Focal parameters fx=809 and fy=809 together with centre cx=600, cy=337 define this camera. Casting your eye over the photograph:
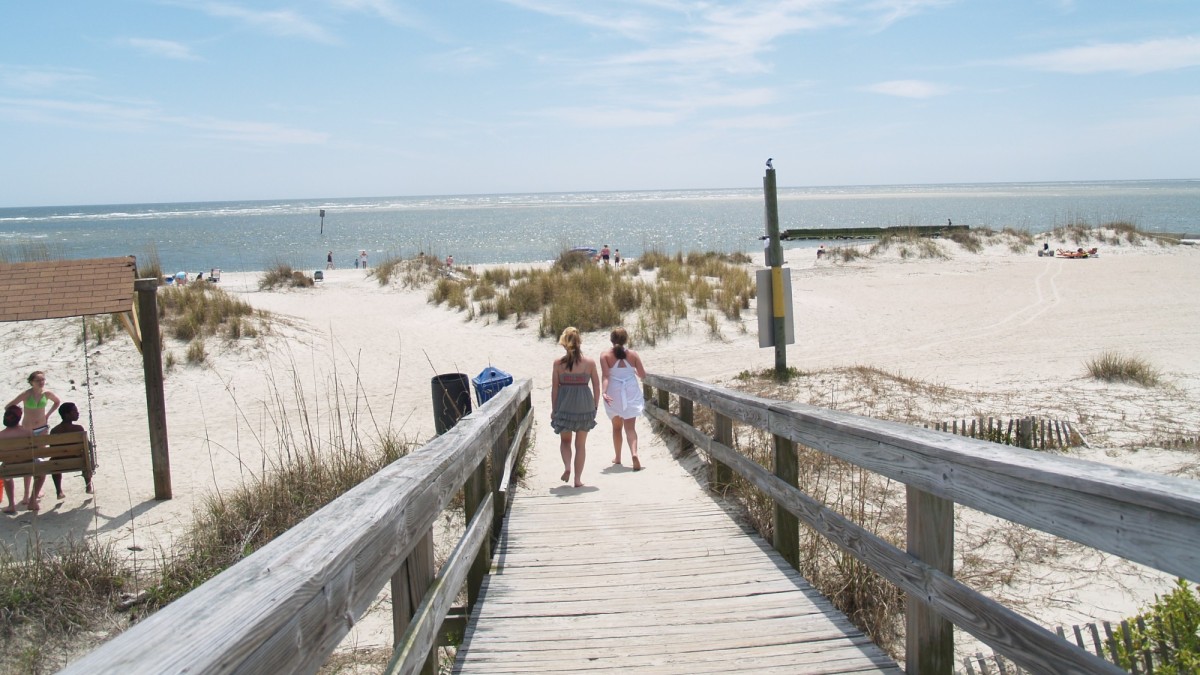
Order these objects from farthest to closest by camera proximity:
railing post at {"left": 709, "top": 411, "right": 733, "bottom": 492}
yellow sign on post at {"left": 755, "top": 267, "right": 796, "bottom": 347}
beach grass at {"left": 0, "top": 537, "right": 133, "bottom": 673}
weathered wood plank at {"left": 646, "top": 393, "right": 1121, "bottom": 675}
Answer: yellow sign on post at {"left": 755, "top": 267, "right": 796, "bottom": 347}
railing post at {"left": 709, "top": 411, "right": 733, "bottom": 492}
beach grass at {"left": 0, "top": 537, "right": 133, "bottom": 673}
weathered wood plank at {"left": 646, "top": 393, "right": 1121, "bottom": 675}

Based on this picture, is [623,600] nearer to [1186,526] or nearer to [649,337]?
[1186,526]

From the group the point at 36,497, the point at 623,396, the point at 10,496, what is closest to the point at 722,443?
the point at 623,396

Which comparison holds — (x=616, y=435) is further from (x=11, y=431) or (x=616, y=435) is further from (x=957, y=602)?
(x=11, y=431)

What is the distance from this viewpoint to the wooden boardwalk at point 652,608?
3025 millimetres

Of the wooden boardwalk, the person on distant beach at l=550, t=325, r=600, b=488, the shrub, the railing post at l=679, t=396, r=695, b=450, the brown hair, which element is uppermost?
the brown hair

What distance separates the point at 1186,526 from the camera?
167 cm

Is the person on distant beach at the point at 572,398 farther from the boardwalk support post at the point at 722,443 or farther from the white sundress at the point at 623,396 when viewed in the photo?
the boardwalk support post at the point at 722,443

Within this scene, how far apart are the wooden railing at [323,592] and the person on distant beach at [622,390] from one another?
12.6ft

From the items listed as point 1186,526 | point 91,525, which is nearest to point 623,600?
point 1186,526

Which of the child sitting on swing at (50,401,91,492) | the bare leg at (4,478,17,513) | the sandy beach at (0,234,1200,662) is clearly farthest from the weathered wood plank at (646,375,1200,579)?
the bare leg at (4,478,17,513)

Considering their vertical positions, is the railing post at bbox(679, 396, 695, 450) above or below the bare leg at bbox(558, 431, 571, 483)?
above

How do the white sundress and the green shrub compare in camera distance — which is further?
the white sundress

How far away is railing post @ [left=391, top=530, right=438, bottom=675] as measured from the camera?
2586 millimetres

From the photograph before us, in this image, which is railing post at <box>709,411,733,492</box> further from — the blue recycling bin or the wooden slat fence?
the blue recycling bin
